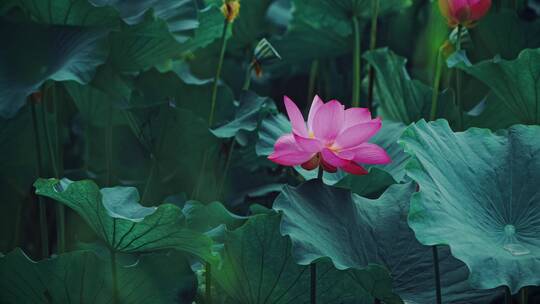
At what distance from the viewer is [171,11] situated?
158 cm

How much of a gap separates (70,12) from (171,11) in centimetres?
21

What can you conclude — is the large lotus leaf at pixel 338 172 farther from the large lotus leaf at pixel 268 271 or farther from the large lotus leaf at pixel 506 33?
the large lotus leaf at pixel 506 33

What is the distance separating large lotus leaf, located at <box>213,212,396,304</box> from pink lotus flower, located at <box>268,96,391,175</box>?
0.10 m

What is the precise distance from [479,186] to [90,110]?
0.96 meters

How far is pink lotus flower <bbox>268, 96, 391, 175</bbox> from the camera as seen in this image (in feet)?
3.40

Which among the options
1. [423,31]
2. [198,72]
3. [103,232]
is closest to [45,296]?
[103,232]

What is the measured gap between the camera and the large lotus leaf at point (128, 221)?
A: 1025 mm

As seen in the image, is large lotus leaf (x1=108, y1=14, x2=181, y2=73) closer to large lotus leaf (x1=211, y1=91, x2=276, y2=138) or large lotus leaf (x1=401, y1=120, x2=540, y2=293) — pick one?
large lotus leaf (x1=211, y1=91, x2=276, y2=138)

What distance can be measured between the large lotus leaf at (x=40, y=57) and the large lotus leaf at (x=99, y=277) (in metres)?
0.36

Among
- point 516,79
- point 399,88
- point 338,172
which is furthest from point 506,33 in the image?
point 338,172

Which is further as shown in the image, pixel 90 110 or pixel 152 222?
pixel 90 110

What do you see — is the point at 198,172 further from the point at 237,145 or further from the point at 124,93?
the point at 124,93

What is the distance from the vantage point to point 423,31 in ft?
7.70

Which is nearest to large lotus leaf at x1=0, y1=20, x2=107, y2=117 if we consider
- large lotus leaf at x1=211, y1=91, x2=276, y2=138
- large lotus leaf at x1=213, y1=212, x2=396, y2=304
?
large lotus leaf at x1=211, y1=91, x2=276, y2=138
